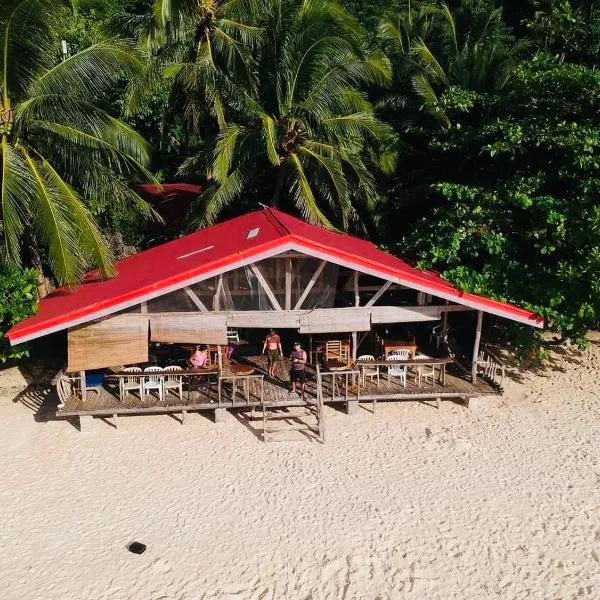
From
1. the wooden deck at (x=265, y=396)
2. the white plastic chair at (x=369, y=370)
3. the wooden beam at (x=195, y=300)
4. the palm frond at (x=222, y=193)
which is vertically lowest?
the wooden deck at (x=265, y=396)

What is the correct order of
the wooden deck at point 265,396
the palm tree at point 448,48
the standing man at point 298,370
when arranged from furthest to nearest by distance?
the palm tree at point 448,48 < the standing man at point 298,370 < the wooden deck at point 265,396

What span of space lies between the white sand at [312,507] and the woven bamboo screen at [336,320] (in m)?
2.15

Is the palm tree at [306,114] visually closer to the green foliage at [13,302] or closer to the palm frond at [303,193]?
the palm frond at [303,193]

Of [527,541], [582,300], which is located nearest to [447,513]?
[527,541]

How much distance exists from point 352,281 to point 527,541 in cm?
646

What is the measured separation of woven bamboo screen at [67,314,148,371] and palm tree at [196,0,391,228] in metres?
5.44

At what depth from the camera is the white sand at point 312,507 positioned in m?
8.15

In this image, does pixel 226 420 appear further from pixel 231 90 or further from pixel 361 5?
pixel 361 5

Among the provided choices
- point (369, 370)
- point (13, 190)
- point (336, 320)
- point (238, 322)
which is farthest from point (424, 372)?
point (13, 190)

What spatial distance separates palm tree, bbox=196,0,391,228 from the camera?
15.1m

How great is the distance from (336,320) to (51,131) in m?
7.82

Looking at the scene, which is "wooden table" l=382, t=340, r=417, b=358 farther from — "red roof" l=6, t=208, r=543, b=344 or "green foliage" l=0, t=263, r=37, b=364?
"green foliage" l=0, t=263, r=37, b=364

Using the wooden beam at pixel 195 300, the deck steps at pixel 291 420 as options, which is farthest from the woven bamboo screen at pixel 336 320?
the wooden beam at pixel 195 300

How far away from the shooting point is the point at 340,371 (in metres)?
12.4
